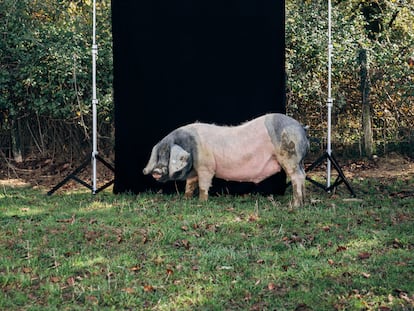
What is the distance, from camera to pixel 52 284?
400 centimetres

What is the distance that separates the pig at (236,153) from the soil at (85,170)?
6.38 feet

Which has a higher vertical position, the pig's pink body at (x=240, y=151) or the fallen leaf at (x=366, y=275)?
the pig's pink body at (x=240, y=151)

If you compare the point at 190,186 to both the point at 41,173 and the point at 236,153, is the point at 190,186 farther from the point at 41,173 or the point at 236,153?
the point at 41,173

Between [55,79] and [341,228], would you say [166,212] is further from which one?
[55,79]

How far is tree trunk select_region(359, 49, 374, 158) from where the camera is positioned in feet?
30.1

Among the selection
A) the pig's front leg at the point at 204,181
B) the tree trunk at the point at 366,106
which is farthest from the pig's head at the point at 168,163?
the tree trunk at the point at 366,106

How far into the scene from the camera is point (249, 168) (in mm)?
6598

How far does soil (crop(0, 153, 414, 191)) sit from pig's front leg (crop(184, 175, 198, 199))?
173cm

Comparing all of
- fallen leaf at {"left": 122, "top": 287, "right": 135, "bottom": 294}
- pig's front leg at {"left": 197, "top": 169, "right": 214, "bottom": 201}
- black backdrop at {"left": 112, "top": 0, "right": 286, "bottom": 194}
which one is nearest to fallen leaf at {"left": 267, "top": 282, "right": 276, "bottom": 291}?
fallen leaf at {"left": 122, "top": 287, "right": 135, "bottom": 294}

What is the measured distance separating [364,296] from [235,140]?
307 cm

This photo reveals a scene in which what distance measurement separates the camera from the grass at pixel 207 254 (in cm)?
376

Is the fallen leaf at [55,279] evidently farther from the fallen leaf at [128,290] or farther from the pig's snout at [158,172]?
the pig's snout at [158,172]

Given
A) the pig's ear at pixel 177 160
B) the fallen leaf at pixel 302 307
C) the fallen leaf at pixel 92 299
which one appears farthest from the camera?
the pig's ear at pixel 177 160

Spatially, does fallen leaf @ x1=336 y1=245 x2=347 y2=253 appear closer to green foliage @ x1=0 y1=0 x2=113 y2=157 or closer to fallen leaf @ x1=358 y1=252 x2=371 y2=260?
fallen leaf @ x1=358 y1=252 x2=371 y2=260
